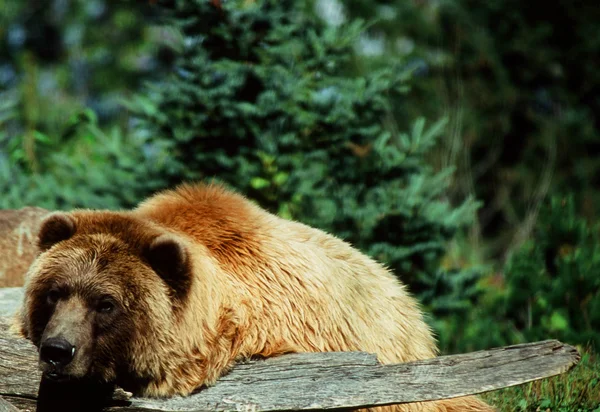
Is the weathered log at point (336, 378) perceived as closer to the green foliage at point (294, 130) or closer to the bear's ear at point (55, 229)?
the bear's ear at point (55, 229)

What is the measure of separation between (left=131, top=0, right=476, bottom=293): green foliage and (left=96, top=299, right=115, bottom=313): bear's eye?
3974 mm

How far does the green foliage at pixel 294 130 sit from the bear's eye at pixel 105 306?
397 centimetres

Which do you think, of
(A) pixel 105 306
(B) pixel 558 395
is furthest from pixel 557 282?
(A) pixel 105 306

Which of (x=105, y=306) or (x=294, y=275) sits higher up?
(x=294, y=275)

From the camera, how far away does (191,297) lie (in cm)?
385

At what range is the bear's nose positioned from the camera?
344 cm

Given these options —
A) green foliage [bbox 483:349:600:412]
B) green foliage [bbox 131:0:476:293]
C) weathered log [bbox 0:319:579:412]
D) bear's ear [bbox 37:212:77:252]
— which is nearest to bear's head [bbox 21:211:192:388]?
bear's ear [bbox 37:212:77:252]

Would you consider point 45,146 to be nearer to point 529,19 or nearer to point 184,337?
point 184,337

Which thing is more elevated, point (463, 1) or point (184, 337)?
point (463, 1)

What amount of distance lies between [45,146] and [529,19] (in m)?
11.5

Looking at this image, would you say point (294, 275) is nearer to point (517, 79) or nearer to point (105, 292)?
point (105, 292)

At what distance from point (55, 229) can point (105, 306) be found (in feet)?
1.73

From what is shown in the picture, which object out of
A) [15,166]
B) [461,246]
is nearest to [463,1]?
[461,246]

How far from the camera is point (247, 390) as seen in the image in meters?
3.84
